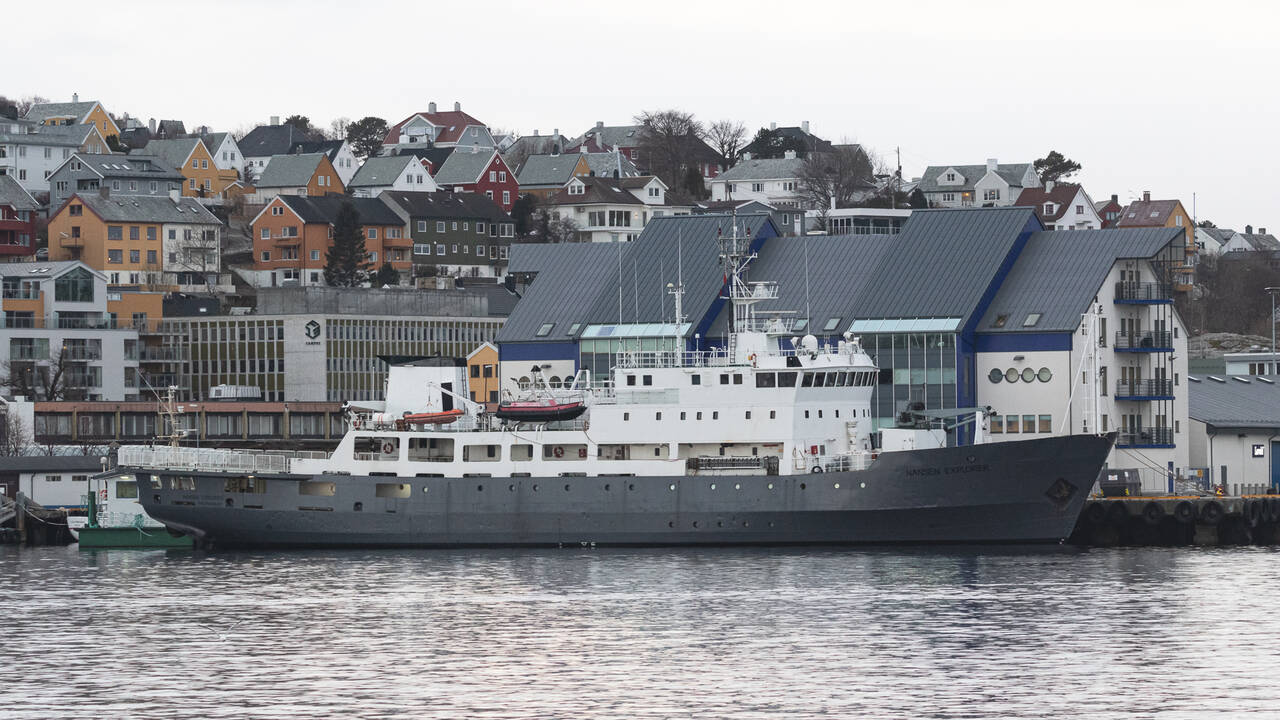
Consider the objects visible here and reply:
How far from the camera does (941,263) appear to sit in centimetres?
8312

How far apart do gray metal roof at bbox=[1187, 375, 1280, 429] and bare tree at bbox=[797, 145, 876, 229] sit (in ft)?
202

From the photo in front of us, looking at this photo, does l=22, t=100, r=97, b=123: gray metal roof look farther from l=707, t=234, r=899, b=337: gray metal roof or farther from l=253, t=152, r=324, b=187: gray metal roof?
l=707, t=234, r=899, b=337: gray metal roof

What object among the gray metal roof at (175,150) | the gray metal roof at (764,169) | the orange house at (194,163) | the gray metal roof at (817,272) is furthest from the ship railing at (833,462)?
the gray metal roof at (175,150)

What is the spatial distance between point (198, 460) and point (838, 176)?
96.2 m

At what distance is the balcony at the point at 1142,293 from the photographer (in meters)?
82.1

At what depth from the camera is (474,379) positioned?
9762 centimetres

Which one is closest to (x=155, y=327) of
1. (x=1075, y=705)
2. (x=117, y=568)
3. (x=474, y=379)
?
(x=474, y=379)

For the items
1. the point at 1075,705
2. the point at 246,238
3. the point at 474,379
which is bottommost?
the point at 1075,705

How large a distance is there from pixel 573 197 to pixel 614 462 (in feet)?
303

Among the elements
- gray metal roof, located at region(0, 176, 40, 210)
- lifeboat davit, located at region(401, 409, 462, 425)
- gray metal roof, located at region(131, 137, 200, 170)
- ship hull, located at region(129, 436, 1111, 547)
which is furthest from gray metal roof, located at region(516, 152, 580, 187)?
ship hull, located at region(129, 436, 1111, 547)

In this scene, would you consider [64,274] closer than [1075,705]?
No

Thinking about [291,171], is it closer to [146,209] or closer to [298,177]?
[298,177]

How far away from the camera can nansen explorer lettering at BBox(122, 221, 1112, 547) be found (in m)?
61.8

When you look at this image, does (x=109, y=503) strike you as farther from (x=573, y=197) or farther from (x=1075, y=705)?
(x=573, y=197)
